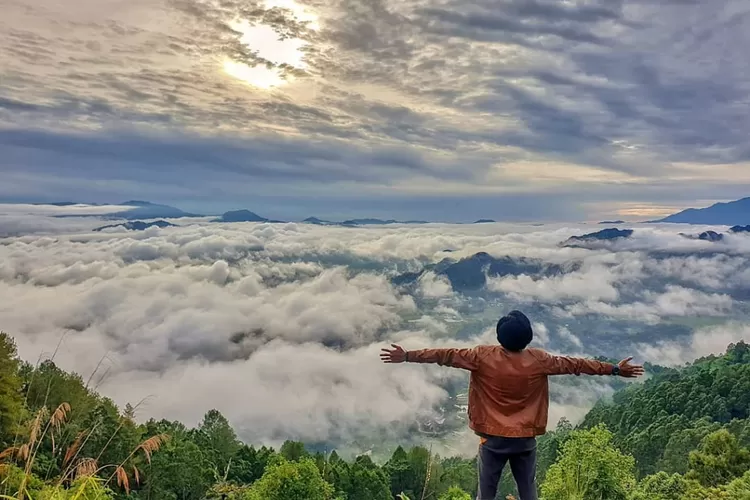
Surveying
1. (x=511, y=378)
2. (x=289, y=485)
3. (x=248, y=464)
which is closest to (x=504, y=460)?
(x=511, y=378)

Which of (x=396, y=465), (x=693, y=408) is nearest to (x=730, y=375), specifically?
(x=693, y=408)

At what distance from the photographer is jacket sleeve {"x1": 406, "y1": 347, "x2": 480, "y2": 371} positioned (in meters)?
5.12

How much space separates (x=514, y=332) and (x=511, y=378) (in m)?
0.44

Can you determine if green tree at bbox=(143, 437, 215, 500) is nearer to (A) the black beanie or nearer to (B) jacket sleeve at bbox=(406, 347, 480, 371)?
(B) jacket sleeve at bbox=(406, 347, 480, 371)

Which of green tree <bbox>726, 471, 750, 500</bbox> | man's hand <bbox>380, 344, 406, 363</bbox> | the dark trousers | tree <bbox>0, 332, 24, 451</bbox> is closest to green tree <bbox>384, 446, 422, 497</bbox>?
tree <bbox>0, 332, 24, 451</bbox>

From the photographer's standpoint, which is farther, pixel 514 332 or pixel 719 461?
pixel 719 461

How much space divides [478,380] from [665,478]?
90.6 ft

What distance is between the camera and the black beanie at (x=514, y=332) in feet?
17.0

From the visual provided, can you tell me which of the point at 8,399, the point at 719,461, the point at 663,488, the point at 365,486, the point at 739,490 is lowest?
the point at 365,486

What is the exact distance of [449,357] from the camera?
204 inches

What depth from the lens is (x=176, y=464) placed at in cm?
3559

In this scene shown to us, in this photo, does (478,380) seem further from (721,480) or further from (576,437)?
(721,480)

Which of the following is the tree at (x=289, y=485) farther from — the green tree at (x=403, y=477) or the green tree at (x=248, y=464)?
the green tree at (x=403, y=477)

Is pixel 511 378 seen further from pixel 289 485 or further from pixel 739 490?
pixel 289 485
